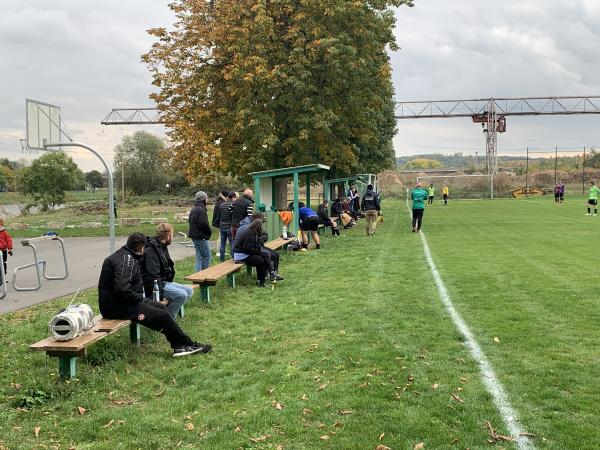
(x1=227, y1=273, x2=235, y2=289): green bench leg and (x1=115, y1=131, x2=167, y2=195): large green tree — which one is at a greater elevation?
(x1=115, y1=131, x2=167, y2=195): large green tree

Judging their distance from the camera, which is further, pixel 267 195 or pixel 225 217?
pixel 267 195

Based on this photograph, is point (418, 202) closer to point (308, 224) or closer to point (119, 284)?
point (308, 224)

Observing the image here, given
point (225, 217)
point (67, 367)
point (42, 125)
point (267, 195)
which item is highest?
point (42, 125)

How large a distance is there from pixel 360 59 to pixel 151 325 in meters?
15.3

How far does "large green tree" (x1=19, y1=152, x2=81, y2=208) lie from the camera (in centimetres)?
5012

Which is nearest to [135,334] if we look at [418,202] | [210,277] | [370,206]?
[210,277]

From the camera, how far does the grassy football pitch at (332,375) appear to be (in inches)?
162

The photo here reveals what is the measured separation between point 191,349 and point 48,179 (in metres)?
50.1

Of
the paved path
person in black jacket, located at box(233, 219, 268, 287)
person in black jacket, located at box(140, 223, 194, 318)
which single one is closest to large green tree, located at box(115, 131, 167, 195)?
the paved path

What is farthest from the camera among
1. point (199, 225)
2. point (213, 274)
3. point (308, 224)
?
point (308, 224)

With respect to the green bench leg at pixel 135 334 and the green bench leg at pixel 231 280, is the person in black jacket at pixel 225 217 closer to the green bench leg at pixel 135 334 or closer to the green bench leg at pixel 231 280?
the green bench leg at pixel 231 280

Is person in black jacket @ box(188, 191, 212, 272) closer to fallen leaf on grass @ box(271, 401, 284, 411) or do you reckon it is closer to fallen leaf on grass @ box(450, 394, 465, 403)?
fallen leaf on grass @ box(271, 401, 284, 411)

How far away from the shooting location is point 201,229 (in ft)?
34.9

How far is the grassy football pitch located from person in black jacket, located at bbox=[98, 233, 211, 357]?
0.31 meters
